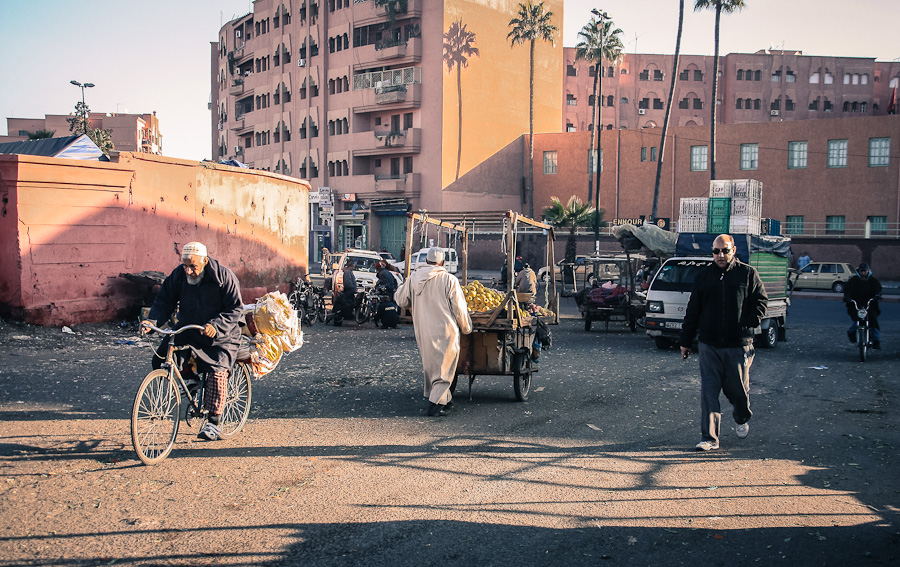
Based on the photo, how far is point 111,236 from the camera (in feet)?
52.0

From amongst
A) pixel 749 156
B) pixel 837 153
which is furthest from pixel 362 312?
pixel 837 153

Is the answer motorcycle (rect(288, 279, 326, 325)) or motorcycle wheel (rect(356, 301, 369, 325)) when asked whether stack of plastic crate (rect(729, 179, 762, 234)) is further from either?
motorcycle (rect(288, 279, 326, 325))

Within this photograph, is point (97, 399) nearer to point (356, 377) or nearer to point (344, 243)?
point (356, 377)

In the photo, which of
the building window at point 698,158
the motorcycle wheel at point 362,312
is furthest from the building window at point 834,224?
the motorcycle wheel at point 362,312

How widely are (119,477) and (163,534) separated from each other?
1.42 metres

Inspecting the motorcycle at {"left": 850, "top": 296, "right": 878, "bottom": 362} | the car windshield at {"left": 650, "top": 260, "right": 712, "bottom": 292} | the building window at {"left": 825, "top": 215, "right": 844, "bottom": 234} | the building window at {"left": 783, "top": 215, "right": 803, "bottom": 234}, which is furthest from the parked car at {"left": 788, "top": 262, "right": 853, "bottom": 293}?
the motorcycle at {"left": 850, "top": 296, "right": 878, "bottom": 362}

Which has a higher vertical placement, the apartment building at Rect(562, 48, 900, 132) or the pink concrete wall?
the apartment building at Rect(562, 48, 900, 132)

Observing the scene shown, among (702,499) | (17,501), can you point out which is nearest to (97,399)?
(17,501)

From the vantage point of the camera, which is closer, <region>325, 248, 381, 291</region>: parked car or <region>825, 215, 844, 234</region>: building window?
<region>325, 248, 381, 291</region>: parked car

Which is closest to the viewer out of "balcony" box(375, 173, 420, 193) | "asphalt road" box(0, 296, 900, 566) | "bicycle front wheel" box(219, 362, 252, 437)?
"asphalt road" box(0, 296, 900, 566)

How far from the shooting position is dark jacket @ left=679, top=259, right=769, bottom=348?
7.11m

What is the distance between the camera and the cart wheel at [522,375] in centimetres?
917

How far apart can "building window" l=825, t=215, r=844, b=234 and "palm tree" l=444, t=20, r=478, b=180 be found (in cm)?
2445

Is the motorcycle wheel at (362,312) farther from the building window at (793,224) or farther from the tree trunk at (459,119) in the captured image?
the building window at (793,224)
